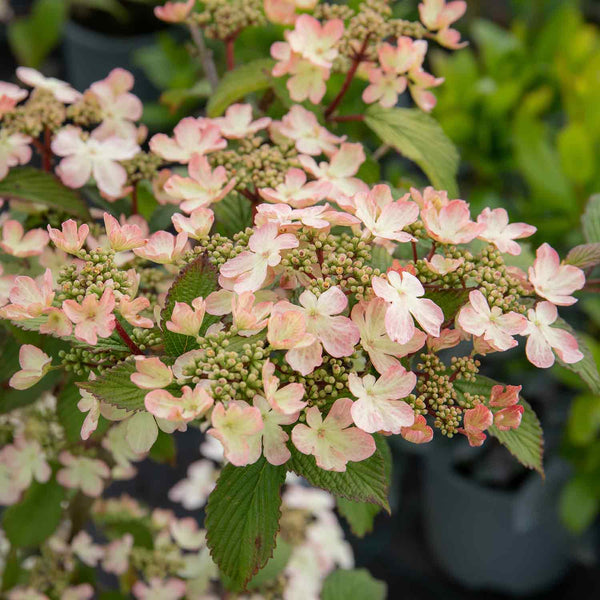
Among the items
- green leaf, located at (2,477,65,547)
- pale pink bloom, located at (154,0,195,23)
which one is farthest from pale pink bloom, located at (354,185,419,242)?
green leaf, located at (2,477,65,547)

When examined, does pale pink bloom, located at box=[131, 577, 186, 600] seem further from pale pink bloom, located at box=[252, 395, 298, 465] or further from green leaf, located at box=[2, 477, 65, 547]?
pale pink bloom, located at box=[252, 395, 298, 465]

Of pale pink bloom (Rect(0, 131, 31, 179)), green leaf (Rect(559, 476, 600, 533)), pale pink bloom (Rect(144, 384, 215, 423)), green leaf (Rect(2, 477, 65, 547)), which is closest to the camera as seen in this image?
pale pink bloom (Rect(144, 384, 215, 423))

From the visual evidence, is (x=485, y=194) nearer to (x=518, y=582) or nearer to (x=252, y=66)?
(x=518, y=582)

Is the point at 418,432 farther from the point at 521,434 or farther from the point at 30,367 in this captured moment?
the point at 30,367

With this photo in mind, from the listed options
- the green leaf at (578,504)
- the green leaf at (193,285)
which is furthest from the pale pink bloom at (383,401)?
the green leaf at (578,504)

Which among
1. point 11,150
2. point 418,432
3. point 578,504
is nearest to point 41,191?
point 11,150

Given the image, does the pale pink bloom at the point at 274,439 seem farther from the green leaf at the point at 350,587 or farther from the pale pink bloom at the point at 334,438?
the green leaf at the point at 350,587
